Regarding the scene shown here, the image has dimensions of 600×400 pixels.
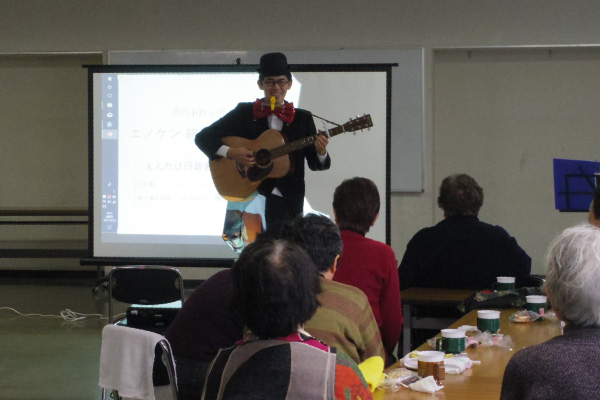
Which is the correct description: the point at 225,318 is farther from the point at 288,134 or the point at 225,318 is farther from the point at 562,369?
the point at 288,134

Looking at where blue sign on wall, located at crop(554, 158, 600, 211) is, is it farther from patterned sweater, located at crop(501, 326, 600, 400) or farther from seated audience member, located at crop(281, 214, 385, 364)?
patterned sweater, located at crop(501, 326, 600, 400)

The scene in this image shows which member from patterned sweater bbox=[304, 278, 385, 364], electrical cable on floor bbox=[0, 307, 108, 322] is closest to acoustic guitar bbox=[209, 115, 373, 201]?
patterned sweater bbox=[304, 278, 385, 364]

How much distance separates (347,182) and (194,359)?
1018 millimetres

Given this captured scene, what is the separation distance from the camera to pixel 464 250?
12.2ft

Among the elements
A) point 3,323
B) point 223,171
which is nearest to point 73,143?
point 3,323

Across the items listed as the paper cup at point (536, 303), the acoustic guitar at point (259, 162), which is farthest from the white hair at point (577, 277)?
the acoustic guitar at point (259, 162)

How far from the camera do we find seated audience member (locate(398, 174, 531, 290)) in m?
3.71

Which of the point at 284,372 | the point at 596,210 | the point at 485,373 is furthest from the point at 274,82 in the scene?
the point at 284,372

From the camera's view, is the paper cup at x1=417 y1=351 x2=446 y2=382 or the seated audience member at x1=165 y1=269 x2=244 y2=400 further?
the seated audience member at x1=165 y1=269 x2=244 y2=400

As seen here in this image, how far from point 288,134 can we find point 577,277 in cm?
297

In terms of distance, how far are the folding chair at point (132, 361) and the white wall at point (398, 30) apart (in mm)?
4995

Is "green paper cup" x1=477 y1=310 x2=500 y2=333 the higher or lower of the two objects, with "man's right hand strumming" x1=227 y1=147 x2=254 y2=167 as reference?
lower

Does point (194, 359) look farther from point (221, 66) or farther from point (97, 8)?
point (97, 8)

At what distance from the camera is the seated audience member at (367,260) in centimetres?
284
